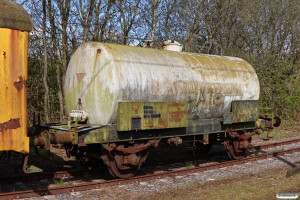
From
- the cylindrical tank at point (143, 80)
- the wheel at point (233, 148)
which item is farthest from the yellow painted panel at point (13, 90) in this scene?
the wheel at point (233, 148)

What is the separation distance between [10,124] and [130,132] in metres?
3.02

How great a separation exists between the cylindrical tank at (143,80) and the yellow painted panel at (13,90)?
2.18m

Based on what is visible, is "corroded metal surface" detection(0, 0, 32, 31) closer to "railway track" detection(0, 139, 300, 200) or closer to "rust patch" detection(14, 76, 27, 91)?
"rust patch" detection(14, 76, 27, 91)

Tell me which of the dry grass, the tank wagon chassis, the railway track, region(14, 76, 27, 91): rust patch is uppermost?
region(14, 76, 27, 91): rust patch

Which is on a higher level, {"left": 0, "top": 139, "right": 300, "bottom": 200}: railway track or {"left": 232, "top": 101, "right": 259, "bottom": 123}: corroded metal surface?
{"left": 232, "top": 101, "right": 259, "bottom": 123}: corroded metal surface

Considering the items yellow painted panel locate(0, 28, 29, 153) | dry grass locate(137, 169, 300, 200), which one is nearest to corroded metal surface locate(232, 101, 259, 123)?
dry grass locate(137, 169, 300, 200)

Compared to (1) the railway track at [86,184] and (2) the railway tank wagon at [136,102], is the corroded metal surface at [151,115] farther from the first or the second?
(1) the railway track at [86,184]

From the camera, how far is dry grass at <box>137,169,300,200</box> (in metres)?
7.10

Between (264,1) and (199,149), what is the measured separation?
15.4 metres

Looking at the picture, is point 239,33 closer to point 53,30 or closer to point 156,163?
point 53,30

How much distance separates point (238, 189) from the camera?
7.64 meters

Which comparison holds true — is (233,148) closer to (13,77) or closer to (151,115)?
(151,115)

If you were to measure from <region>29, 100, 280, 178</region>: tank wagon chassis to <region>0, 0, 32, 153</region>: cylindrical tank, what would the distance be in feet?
4.02

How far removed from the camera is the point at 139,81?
7898mm
